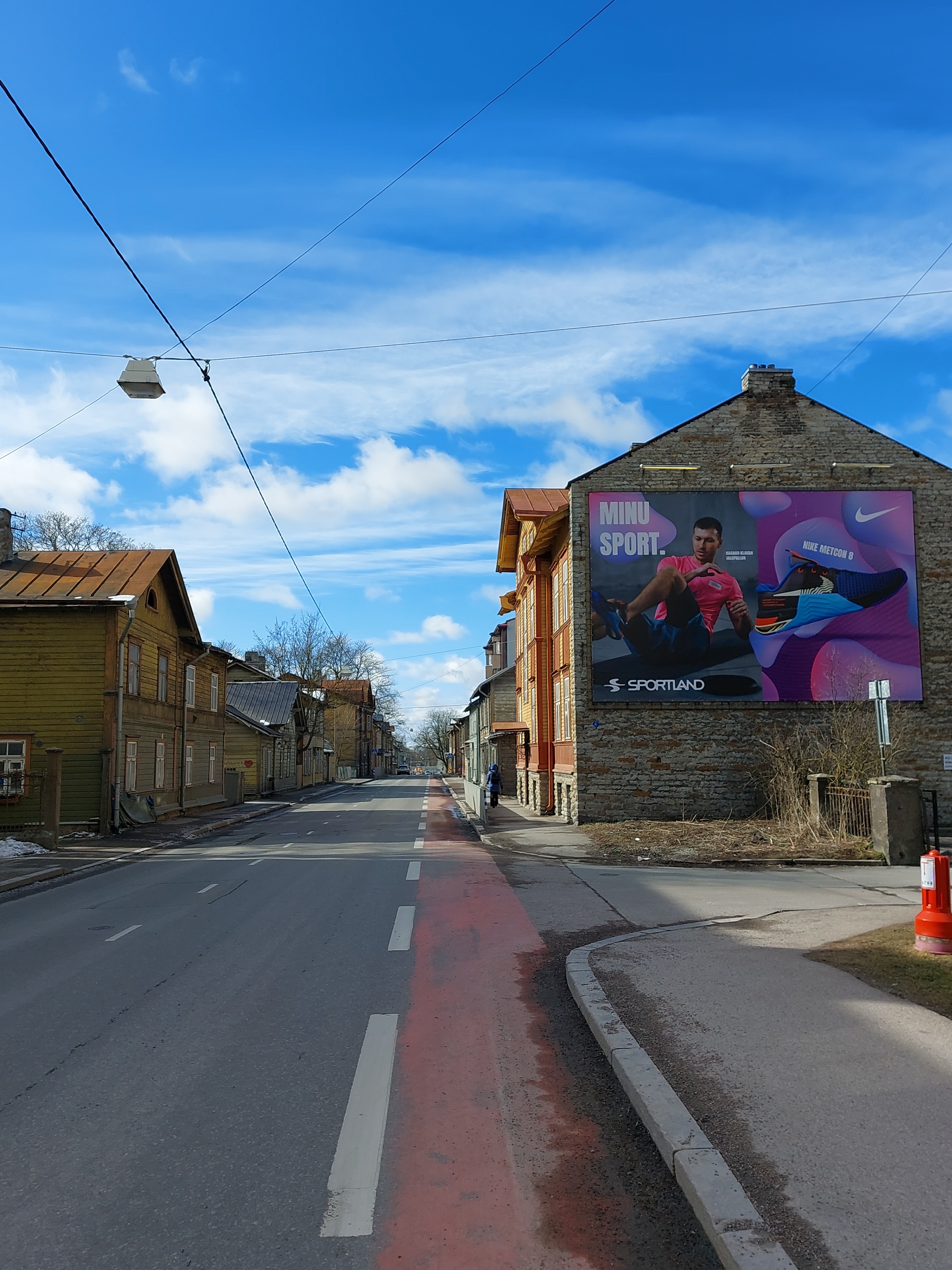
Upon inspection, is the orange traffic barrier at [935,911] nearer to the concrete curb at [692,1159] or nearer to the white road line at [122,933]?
the concrete curb at [692,1159]

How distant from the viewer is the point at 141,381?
13430 mm

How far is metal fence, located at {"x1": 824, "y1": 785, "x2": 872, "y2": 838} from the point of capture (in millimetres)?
18484

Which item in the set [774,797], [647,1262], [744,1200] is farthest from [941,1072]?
[774,797]

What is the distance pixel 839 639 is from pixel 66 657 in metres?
20.2

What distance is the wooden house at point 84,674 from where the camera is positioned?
24734 mm

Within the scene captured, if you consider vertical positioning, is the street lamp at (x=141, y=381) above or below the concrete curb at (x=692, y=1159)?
above

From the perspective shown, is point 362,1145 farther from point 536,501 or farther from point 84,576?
point 536,501

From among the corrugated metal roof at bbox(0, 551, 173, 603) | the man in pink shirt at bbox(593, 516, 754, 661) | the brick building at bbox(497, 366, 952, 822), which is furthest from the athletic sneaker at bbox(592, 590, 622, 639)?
the corrugated metal roof at bbox(0, 551, 173, 603)

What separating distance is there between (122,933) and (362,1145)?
6.85 m

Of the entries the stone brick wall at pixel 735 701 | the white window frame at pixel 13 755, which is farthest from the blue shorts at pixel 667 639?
the white window frame at pixel 13 755

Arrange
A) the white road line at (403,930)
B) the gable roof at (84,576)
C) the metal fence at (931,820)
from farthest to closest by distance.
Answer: the gable roof at (84,576) < the metal fence at (931,820) < the white road line at (403,930)

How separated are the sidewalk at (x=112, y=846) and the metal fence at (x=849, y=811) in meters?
14.4

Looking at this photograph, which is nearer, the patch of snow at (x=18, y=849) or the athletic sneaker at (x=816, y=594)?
the patch of snow at (x=18, y=849)

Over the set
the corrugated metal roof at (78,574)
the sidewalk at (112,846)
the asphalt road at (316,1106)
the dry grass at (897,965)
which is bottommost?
the sidewalk at (112,846)
